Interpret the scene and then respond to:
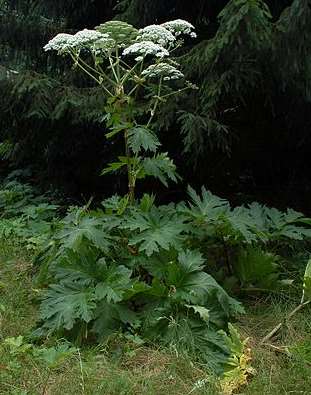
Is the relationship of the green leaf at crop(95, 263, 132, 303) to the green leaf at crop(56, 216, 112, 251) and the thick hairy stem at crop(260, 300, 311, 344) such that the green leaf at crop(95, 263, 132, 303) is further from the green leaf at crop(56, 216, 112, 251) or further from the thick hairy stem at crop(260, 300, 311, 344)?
the thick hairy stem at crop(260, 300, 311, 344)

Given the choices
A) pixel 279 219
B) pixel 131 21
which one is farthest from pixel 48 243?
pixel 131 21

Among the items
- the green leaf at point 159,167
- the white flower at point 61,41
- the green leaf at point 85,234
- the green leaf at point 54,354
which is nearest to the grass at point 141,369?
the green leaf at point 54,354

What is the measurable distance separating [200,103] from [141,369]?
7.35 feet

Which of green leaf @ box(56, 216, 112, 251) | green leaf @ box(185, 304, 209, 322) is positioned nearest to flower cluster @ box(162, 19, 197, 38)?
green leaf @ box(56, 216, 112, 251)

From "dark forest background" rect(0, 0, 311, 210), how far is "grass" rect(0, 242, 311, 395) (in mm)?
1582

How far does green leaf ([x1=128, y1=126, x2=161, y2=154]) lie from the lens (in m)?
3.55

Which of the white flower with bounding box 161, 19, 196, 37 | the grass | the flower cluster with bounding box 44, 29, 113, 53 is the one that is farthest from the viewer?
the white flower with bounding box 161, 19, 196, 37

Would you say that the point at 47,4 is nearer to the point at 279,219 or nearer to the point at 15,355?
the point at 279,219

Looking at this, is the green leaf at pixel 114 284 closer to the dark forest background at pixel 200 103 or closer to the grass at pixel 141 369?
the grass at pixel 141 369

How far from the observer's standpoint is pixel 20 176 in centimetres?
697

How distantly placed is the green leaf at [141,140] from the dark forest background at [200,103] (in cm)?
52

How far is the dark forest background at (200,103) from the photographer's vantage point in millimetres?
4148

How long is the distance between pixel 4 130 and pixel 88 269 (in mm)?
2526

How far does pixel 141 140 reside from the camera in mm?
3562
